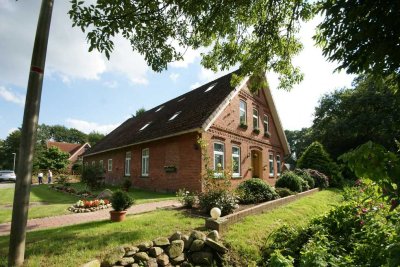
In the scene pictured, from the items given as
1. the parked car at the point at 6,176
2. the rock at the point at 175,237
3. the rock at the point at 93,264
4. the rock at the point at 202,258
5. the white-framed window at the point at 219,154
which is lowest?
the rock at the point at 202,258

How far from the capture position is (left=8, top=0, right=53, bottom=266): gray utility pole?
4.82 meters

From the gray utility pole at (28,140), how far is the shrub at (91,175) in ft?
42.0

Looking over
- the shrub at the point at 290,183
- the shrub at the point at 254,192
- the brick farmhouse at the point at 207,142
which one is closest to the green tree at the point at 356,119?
the brick farmhouse at the point at 207,142

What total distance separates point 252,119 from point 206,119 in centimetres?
664

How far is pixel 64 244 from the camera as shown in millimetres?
5887

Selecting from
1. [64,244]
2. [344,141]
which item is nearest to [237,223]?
[64,244]

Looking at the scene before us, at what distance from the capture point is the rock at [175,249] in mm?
5734

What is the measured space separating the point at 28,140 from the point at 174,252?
3464mm

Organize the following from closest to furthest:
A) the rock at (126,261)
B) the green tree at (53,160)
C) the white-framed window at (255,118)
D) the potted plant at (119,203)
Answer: the rock at (126,261) → the potted plant at (119,203) → the white-framed window at (255,118) → the green tree at (53,160)

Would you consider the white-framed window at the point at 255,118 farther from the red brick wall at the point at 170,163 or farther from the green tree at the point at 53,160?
the green tree at the point at 53,160

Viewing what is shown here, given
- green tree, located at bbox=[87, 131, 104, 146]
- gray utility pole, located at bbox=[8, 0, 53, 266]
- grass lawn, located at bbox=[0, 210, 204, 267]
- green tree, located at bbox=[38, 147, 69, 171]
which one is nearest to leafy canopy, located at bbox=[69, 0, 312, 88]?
gray utility pole, located at bbox=[8, 0, 53, 266]

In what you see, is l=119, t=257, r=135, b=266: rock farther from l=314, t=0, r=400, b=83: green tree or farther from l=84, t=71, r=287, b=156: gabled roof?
l=84, t=71, r=287, b=156: gabled roof

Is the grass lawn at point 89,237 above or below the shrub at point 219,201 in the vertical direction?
below

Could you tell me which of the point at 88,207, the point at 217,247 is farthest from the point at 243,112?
the point at 217,247
